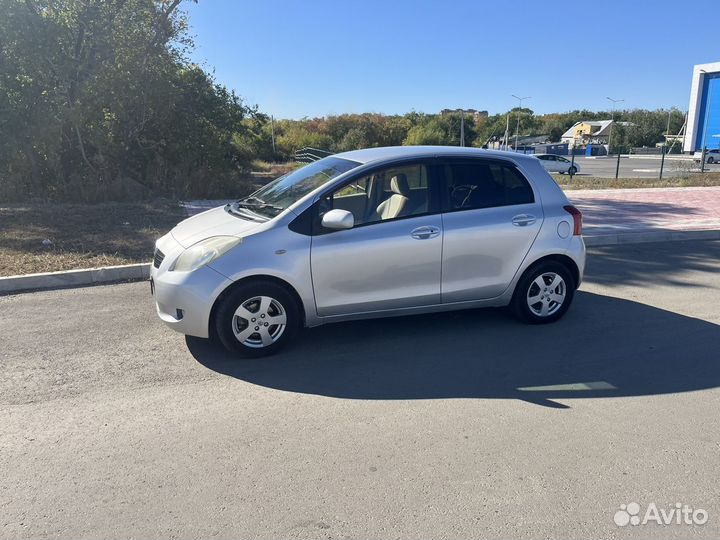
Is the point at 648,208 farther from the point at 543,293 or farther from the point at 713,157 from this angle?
the point at 713,157

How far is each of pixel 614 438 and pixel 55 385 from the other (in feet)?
13.1

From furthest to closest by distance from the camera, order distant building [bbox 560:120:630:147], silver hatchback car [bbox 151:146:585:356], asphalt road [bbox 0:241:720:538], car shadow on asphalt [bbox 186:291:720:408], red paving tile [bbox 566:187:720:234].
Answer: distant building [bbox 560:120:630:147] → red paving tile [bbox 566:187:720:234] → silver hatchback car [bbox 151:146:585:356] → car shadow on asphalt [bbox 186:291:720:408] → asphalt road [bbox 0:241:720:538]

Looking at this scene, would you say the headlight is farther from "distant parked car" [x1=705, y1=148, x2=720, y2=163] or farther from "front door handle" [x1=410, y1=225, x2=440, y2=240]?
"distant parked car" [x1=705, y1=148, x2=720, y2=163]

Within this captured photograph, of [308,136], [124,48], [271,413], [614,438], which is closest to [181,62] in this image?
[124,48]

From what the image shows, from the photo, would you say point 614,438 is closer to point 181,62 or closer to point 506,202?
point 506,202

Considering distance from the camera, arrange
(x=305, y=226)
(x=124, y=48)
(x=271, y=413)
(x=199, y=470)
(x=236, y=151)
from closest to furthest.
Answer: (x=199, y=470), (x=271, y=413), (x=305, y=226), (x=124, y=48), (x=236, y=151)

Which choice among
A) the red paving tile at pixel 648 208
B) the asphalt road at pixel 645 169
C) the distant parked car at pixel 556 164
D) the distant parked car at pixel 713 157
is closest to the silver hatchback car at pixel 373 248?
the red paving tile at pixel 648 208

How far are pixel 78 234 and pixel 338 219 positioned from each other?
6.30 m

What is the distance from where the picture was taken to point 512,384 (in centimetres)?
427

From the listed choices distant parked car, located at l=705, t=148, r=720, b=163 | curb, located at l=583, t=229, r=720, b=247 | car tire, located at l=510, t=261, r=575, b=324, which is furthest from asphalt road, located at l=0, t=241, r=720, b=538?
distant parked car, located at l=705, t=148, r=720, b=163

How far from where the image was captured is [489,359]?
4734mm

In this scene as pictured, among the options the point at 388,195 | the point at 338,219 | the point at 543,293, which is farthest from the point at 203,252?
the point at 543,293

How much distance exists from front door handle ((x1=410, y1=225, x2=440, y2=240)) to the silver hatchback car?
10 millimetres

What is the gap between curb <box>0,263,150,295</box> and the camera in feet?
21.9
